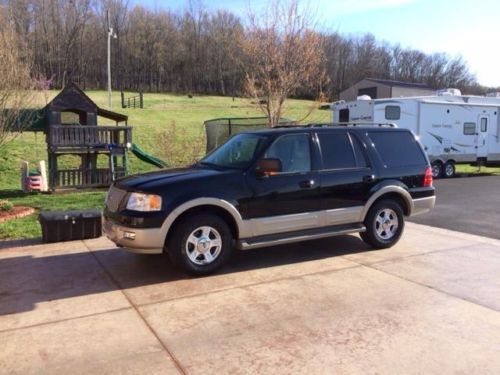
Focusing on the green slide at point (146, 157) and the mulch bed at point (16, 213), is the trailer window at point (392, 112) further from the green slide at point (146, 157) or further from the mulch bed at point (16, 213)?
the mulch bed at point (16, 213)

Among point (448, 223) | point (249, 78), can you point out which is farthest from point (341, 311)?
point (249, 78)

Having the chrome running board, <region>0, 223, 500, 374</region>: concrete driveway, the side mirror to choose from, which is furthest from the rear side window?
the side mirror

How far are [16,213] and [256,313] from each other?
264 inches

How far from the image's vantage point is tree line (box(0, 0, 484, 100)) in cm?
7038

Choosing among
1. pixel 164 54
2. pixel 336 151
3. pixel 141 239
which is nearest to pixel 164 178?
pixel 141 239

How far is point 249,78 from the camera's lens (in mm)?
15914

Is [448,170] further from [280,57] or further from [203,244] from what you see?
[203,244]

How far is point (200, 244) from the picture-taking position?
5711 millimetres

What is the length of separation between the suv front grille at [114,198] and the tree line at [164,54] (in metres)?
55.2

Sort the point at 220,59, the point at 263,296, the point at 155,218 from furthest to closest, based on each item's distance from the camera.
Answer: the point at 220,59
the point at 155,218
the point at 263,296

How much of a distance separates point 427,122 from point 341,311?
53.3 feet

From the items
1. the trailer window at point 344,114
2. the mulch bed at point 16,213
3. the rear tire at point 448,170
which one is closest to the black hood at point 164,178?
the mulch bed at point 16,213

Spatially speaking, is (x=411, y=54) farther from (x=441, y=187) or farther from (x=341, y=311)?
(x=341, y=311)

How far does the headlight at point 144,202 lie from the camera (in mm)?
5492
